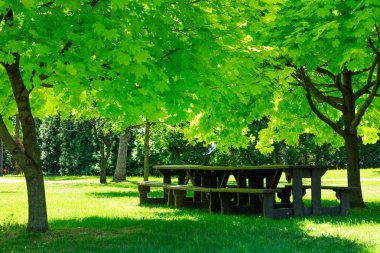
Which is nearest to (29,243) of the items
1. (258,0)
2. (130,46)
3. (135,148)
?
(130,46)

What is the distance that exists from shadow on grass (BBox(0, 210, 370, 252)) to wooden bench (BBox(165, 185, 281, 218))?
572mm

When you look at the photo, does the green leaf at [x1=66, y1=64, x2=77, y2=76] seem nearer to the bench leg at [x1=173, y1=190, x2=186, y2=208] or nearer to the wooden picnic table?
the wooden picnic table

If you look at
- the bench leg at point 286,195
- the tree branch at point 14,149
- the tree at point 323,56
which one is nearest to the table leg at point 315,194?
the bench leg at point 286,195

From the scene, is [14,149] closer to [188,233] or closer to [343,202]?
[188,233]

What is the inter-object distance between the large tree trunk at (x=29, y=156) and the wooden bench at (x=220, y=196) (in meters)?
4.56

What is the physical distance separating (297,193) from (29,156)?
21.0 feet

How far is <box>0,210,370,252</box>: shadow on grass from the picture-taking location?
7785 millimetres

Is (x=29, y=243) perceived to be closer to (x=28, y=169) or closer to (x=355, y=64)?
(x=28, y=169)

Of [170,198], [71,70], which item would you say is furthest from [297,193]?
[71,70]

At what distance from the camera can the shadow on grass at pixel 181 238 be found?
25.5ft

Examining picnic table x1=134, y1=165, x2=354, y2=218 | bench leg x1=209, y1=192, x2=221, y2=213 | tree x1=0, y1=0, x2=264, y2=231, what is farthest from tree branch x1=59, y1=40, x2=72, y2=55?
bench leg x1=209, y1=192, x2=221, y2=213

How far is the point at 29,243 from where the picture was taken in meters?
8.59

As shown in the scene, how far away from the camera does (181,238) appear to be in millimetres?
8727

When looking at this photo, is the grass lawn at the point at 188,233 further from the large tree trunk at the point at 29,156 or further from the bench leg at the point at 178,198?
the bench leg at the point at 178,198
